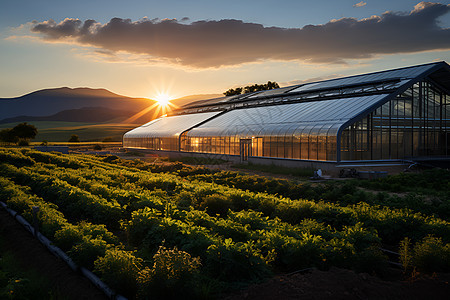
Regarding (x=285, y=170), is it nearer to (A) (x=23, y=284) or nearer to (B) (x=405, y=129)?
(B) (x=405, y=129)

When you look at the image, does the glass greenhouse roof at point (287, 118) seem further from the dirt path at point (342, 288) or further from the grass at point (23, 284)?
the grass at point (23, 284)

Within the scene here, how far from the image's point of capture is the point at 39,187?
17.5 m

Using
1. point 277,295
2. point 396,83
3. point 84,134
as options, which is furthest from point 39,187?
point 84,134

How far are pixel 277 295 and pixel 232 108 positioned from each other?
47.8m

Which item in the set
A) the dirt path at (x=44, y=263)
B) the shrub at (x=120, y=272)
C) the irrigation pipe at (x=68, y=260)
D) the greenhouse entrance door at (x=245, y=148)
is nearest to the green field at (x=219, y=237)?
the shrub at (x=120, y=272)

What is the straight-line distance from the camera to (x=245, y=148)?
3725 centimetres

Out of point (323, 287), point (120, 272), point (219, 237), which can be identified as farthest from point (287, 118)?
point (120, 272)

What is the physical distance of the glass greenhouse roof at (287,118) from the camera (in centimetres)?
3006

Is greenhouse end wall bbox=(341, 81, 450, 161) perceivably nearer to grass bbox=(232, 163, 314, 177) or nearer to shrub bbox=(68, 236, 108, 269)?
grass bbox=(232, 163, 314, 177)

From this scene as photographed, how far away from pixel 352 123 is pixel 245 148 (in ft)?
Result: 39.9

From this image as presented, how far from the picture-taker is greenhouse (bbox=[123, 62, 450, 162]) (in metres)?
28.9

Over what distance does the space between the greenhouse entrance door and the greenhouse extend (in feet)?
0.35

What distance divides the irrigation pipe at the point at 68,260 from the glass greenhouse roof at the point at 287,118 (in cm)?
2224

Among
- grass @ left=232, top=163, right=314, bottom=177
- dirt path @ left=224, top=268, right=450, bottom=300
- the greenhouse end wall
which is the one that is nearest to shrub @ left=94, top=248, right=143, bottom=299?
dirt path @ left=224, top=268, right=450, bottom=300
